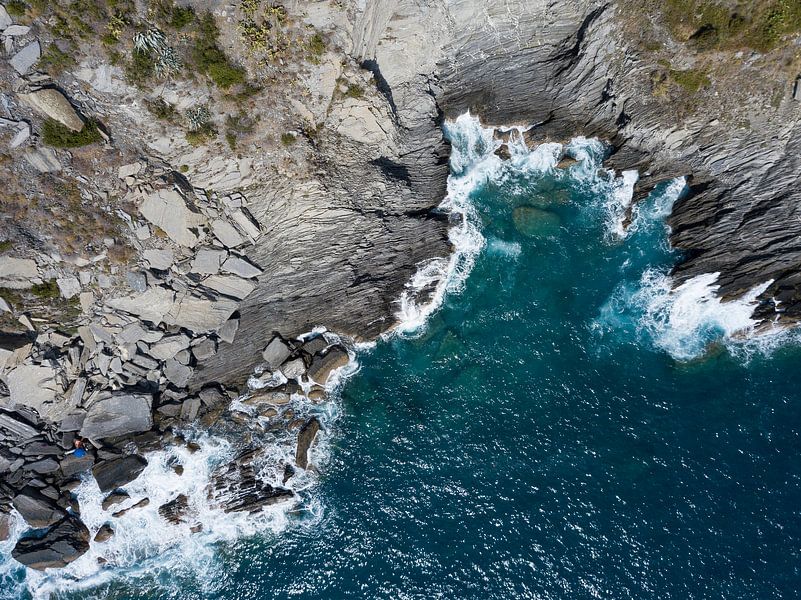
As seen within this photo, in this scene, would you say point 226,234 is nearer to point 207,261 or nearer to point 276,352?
point 207,261

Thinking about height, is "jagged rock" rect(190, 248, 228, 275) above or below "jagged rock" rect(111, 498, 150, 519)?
above

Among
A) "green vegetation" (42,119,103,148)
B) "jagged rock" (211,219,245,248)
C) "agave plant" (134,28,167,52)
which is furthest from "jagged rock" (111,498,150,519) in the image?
"agave plant" (134,28,167,52)

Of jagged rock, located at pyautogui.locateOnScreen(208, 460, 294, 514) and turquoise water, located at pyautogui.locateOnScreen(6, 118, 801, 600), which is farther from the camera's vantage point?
jagged rock, located at pyautogui.locateOnScreen(208, 460, 294, 514)

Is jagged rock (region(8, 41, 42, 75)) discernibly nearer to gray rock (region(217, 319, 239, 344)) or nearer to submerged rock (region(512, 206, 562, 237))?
gray rock (region(217, 319, 239, 344))

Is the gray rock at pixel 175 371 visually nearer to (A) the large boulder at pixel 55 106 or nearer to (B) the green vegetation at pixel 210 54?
(A) the large boulder at pixel 55 106

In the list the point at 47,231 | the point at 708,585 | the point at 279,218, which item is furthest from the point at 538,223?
the point at 47,231

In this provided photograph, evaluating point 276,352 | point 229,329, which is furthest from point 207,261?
point 276,352

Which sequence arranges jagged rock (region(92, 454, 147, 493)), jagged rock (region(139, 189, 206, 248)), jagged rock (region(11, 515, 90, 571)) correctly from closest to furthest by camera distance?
jagged rock (region(139, 189, 206, 248)) → jagged rock (region(11, 515, 90, 571)) → jagged rock (region(92, 454, 147, 493))
